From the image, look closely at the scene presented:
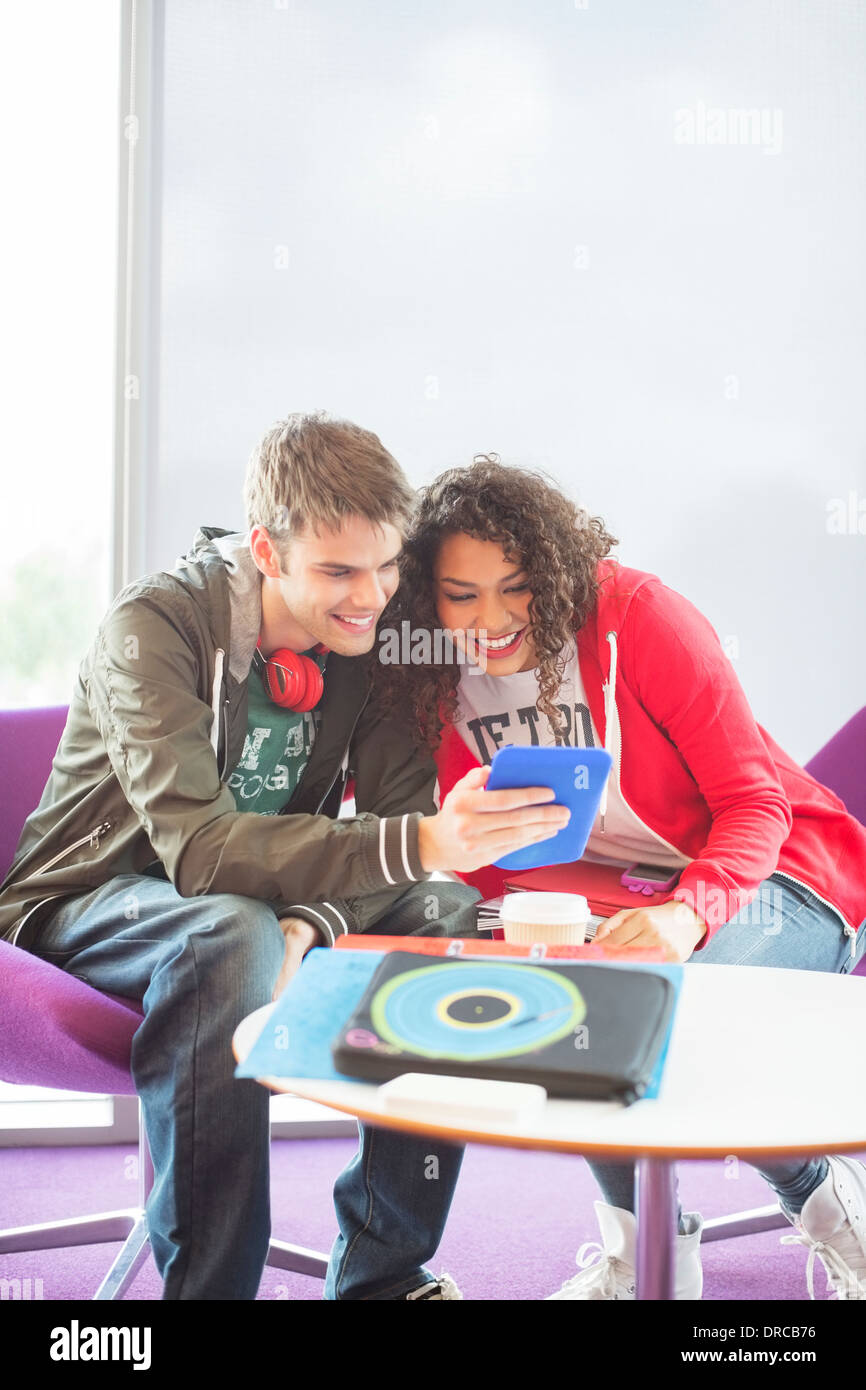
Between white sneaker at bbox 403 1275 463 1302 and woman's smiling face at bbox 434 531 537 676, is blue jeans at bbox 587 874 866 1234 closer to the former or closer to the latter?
white sneaker at bbox 403 1275 463 1302

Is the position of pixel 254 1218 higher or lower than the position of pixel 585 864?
lower

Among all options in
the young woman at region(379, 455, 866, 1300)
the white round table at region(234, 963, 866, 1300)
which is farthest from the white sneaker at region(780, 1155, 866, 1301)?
the white round table at region(234, 963, 866, 1300)

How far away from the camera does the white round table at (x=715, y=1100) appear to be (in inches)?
29.9

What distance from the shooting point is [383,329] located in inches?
92.7

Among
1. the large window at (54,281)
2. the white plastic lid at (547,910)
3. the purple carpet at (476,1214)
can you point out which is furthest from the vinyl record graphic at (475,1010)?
the large window at (54,281)

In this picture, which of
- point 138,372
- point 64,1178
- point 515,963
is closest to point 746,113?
point 138,372

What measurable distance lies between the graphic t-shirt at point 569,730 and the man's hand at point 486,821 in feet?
1.38

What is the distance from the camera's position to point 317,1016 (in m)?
0.93

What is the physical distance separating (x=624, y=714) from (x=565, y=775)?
1.78ft

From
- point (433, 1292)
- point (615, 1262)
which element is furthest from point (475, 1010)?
point (615, 1262)

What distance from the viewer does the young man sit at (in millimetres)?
1230

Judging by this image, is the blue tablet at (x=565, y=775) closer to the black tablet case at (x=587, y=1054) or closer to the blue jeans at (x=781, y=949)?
the black tablet case at (x=587, y=1054)
